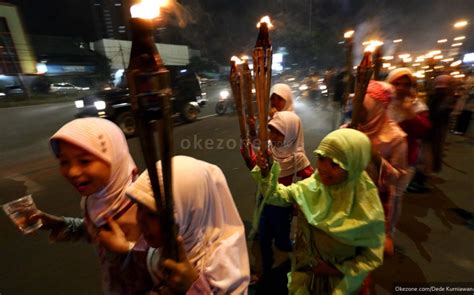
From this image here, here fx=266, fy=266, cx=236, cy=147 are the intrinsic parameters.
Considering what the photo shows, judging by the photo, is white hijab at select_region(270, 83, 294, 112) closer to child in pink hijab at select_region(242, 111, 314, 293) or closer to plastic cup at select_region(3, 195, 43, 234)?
child in pink hijab at select_region(242, 111, 314, 293)

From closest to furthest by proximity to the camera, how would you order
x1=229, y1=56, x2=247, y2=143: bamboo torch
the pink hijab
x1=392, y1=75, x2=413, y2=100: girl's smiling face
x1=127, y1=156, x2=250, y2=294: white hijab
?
x1=127, y1=156, x2=250, y2=294: white hijab < x1=229, y1=56, x2=247, y2=143: bamboo torch < the pink hijab < x1=392, y1=75, x2=413, y2=100: girl's smiling face

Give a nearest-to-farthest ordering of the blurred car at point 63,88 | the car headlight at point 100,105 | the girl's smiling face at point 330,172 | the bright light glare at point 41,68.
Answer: the girl's smiling face at point 330,172 → the car headlight at point 100,105 → the blurred car at point 63,88 → the bright light glare at point 41,68

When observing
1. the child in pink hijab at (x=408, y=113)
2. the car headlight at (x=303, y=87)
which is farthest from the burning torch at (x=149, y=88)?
the car headlight at (x=303, y=87)

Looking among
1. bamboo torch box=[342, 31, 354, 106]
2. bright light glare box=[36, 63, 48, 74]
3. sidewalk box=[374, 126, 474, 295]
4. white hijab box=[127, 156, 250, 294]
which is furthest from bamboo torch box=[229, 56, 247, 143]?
bright light glare box=[36, 63, 48, 74]

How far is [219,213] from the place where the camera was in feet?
3.99

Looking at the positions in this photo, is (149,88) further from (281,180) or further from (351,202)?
(281,180)

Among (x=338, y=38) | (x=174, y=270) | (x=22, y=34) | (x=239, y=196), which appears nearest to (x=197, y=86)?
(x=239, y=196)

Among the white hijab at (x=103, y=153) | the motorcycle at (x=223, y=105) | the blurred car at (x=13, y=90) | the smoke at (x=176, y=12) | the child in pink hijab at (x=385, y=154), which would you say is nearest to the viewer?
the smoke at (x=176, y=12)

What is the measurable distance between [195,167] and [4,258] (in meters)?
3.98

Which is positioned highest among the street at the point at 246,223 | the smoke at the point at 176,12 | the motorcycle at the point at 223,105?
the smoke at the point at 176,12

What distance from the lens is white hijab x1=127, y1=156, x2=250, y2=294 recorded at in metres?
1.06

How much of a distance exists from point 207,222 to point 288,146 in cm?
185

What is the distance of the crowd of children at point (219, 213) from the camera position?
111 centimetres

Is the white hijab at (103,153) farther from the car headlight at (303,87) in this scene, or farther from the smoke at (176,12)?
the car headlight at (303,87)
